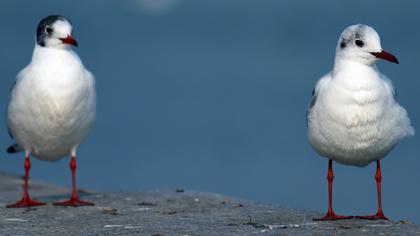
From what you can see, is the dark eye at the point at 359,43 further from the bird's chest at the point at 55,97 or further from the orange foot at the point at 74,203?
the orange foot at the point at 74,203

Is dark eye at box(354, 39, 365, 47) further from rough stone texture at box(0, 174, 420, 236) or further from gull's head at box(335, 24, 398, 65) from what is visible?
rough stone texture at box(0, 174, 420, 236)

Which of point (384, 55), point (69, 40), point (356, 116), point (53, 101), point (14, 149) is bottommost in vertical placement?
point (14, 149)

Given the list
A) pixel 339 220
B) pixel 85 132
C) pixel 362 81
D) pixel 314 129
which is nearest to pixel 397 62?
pixel 362 81

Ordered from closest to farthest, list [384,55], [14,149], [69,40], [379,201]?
[384,55] → [379,201] → [69,40] → [14,149]

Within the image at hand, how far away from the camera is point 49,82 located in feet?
36.6

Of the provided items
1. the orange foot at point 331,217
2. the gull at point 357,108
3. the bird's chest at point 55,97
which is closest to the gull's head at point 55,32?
the bird's chest at point 55,97

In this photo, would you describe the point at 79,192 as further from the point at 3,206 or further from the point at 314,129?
the point at 314,129

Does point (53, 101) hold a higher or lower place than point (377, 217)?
higher

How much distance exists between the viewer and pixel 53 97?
11.2 m

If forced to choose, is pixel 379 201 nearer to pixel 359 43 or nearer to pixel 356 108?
pixel 356 108

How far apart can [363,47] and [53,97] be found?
3638 mm

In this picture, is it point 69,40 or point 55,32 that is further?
point 55,32

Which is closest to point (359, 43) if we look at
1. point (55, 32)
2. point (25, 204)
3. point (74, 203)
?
point (55, 32)

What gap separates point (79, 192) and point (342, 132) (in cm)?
564
